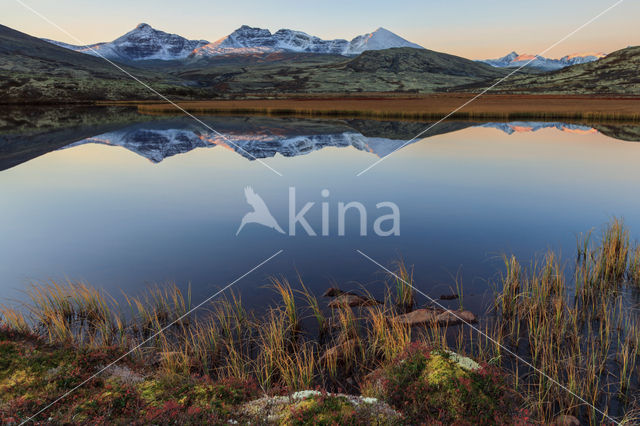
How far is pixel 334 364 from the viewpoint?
7.91 m

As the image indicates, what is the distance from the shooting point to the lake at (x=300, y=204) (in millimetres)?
13562

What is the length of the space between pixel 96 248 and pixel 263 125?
150ft

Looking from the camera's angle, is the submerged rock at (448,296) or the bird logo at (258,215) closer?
the submerged rock at (448,296)

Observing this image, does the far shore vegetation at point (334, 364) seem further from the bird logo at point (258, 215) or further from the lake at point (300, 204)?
the bird logo at point (258, 215)

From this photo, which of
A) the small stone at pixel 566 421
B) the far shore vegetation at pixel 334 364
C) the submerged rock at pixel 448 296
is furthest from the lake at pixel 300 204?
the small stone at pixel 566 421

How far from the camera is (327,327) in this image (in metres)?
9.61

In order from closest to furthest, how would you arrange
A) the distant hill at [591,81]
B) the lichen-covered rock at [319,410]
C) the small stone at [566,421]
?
the lichen-covered rock at [319,410] → the small stone at [566,421] → the distant hill at [591,81]

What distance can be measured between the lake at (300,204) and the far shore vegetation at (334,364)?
5.71ft

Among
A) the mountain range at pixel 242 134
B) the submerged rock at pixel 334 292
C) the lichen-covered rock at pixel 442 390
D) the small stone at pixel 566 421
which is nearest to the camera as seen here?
the lichen-covered rock at pixel 442 390

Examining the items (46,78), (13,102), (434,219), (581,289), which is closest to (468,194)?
(434,219)

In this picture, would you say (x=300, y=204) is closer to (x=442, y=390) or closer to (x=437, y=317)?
(x=437, y=317)

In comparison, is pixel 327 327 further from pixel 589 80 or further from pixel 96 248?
pixel 589 80

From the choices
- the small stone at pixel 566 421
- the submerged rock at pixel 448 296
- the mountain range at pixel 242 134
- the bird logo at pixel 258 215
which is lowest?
the submerged rock at pixel 448 296

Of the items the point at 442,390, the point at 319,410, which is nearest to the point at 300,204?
the point at 442,390
